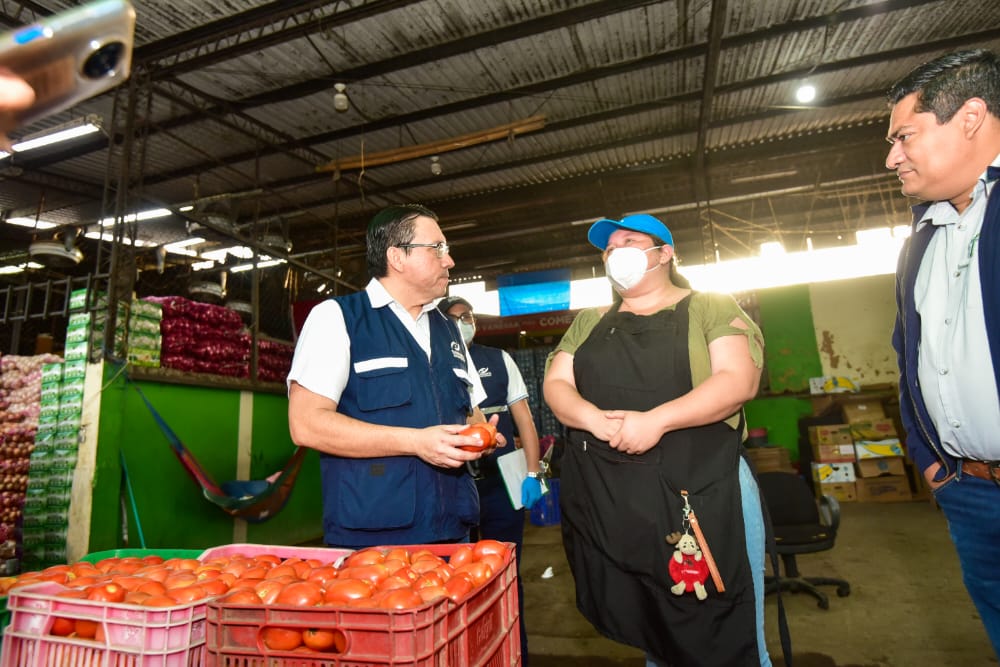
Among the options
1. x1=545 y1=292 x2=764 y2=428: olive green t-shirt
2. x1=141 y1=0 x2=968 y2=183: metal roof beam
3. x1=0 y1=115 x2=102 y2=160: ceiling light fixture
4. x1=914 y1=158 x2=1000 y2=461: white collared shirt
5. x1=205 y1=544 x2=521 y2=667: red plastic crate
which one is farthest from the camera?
x1=141 y1=0 x2=968 y2=183: metal roof beam

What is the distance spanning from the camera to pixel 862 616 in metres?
3.44

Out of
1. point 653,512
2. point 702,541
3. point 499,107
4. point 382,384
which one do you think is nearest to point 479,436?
point 382,384

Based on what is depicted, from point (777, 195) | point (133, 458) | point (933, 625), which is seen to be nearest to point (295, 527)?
point (133, 458)

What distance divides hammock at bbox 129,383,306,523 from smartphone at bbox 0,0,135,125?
459 cm

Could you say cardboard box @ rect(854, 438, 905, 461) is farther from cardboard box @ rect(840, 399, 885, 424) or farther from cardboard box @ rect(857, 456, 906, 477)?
cardboard box @ rect(840, 399, 885, 424)

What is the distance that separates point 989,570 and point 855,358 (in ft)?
28.2

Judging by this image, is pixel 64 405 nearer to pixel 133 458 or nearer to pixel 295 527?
pixel 133 458

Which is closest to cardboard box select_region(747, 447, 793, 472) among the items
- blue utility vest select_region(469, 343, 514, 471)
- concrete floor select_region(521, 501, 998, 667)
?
concrete floor select_region(521, 501, 998, 667)

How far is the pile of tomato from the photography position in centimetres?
93

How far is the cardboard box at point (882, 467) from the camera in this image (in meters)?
7.59

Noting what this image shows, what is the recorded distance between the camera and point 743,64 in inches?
236

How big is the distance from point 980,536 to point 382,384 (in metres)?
1.69

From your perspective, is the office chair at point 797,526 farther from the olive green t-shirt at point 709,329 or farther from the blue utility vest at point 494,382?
the olive green t-shirt at point 709,329

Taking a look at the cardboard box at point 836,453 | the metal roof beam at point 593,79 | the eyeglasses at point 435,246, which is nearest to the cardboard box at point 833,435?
the cardboard box at point 836,453
